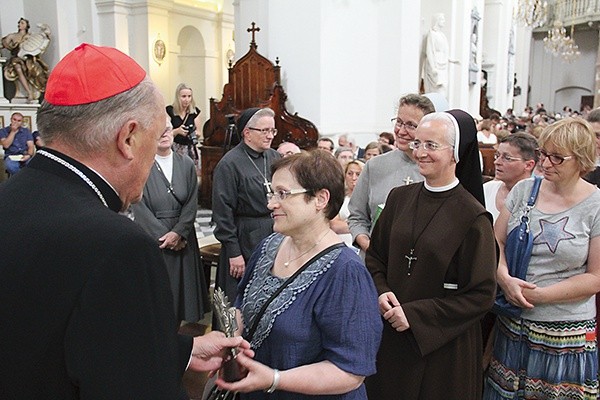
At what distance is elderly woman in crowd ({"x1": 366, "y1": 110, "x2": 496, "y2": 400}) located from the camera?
2256 millimetres

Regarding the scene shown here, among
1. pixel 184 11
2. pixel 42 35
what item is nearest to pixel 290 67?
pixel 42 35

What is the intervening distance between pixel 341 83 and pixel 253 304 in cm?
761

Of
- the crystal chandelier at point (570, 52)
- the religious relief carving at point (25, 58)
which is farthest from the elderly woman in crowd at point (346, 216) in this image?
the crystal chandelier at point (570, 52)

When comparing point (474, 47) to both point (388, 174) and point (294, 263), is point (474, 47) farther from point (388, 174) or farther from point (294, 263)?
point (294, 263)

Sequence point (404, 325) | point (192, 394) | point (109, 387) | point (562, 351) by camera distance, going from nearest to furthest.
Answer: point (109, 387) → point (404, 325) → point (562, 351) → point (192, 394)

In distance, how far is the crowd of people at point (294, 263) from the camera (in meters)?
1.10

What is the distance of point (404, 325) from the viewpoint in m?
2.25

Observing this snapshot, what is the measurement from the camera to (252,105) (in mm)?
8570

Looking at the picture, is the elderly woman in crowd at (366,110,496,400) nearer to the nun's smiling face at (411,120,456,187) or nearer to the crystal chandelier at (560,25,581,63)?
the nun's smiling face at (411,120,456,187)

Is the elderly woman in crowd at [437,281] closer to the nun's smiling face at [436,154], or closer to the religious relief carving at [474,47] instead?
the nun's smiling face at [436,154]

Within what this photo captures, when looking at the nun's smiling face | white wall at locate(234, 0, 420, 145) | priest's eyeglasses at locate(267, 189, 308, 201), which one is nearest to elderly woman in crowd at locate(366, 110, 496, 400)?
the nun's smiling face

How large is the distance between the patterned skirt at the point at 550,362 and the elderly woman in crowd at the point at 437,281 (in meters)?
0.30

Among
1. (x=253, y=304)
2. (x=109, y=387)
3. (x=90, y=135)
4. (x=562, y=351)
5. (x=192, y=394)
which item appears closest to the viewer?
(x=109, y=387)

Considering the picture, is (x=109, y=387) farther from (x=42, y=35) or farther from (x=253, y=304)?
(x=42, y=35)
